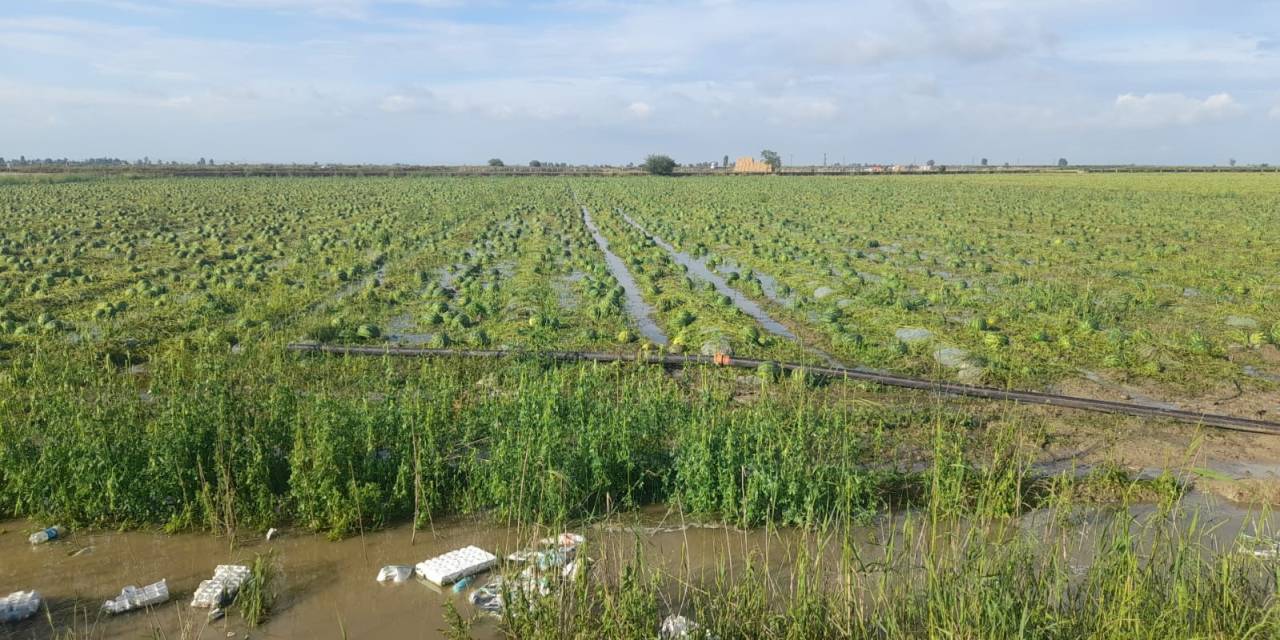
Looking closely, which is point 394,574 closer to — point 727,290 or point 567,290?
point 567,290

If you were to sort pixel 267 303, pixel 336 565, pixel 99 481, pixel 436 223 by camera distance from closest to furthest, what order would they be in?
1. pixel 336 565
2. pixel 99 481
3. pixel 267 303
4. pixel 436 223

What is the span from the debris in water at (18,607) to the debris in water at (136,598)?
14.9 inches

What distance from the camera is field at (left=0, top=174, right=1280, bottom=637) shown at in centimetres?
442

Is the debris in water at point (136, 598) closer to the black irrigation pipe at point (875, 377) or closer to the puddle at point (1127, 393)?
the black irrigation pipe at point (875, 377)

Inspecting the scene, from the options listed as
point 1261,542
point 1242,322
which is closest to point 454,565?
point 1261,542

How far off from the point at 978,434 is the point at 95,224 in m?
27.9

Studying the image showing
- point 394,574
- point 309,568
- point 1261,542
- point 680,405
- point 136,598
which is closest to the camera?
point 1261,542

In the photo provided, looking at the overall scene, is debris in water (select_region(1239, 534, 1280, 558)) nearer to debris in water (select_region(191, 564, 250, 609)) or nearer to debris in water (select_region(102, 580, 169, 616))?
debris in water (select_region(191, 564, 250, 609))

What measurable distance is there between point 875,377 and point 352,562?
594 cm

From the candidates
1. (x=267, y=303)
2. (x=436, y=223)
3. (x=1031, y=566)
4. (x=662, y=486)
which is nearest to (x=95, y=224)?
(x=436, y=223)

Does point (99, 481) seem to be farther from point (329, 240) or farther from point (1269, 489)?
point (329, 240)

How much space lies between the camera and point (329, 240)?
22.6 metres

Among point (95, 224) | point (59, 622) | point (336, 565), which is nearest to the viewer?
point (59, 622)

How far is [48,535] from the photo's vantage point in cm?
570
